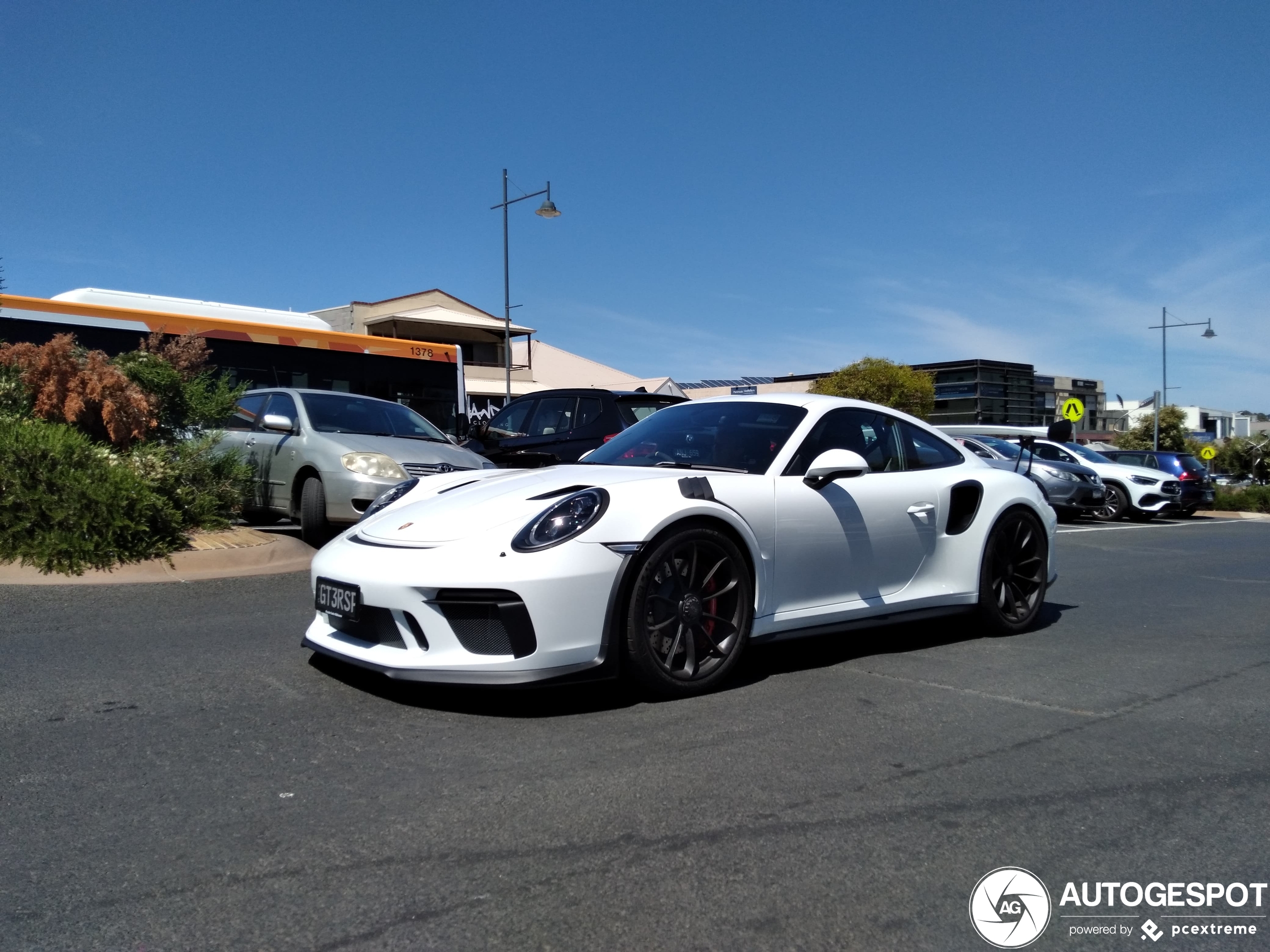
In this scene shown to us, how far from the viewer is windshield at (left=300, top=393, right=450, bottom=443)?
9.42 m

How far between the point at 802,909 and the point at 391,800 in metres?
1.27

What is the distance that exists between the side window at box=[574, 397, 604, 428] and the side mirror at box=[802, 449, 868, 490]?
7.10m

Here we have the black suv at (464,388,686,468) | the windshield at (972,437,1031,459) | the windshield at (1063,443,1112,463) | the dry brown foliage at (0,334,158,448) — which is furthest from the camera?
the windshield at (1063,443,1112,463)

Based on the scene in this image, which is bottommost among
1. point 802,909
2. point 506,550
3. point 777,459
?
point 802,909

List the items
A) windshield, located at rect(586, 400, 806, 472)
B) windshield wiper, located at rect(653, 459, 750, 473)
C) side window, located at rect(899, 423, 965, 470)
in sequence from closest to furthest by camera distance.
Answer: windshield wiper, located at rect(653, 459, 750, 473) → windshield, located at rect(586, 400, 806, 472) → side window, located at rect(899, 423, 965, 470)

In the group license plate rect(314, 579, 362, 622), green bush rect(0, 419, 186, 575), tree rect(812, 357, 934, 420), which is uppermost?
tree rect(812, 357, 934, 420)

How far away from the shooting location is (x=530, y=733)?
3.76 meters

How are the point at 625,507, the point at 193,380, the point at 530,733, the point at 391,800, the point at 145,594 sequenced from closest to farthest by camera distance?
1. the point at 391,800
2. the point at 530,733
3. the point at 625,507
4. the point at 145,594
5. the point at 193,380

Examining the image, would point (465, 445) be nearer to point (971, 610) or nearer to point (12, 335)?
point (12, 335)

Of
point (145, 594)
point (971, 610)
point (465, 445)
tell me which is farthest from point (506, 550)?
point (465, 445)

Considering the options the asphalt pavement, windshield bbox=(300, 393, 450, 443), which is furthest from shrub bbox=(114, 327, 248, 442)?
the asphalt pavement

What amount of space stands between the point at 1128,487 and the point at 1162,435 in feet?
163

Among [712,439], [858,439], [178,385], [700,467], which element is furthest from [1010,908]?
[178,385]

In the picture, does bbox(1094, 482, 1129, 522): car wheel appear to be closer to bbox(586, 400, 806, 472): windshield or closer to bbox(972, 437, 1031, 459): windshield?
bbox(972, 437, 1031, 459): windshield
